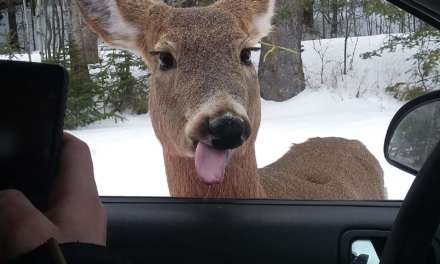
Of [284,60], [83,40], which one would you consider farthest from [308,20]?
[83,40]

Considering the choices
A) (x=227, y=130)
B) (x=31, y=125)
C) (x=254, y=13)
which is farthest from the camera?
(x=254, y=13)

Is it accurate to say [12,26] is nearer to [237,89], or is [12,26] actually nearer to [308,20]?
[237,89]

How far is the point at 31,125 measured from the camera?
1059 mm

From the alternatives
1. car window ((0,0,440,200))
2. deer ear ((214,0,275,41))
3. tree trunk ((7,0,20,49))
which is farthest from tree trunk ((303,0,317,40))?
tree trunk ((7,0,20,49))

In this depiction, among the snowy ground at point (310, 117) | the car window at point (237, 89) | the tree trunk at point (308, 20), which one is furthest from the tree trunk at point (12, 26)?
the tree trunk at point (308, 20)

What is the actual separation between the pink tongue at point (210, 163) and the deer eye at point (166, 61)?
1.26 feet

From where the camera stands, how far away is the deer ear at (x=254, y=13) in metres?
2.89

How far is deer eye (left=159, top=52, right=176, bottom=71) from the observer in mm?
2797

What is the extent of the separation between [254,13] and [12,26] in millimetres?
957

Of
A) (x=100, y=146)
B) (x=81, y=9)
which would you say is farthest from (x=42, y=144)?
(x=100, y=146)

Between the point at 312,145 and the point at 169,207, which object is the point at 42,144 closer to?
the point at 169,207

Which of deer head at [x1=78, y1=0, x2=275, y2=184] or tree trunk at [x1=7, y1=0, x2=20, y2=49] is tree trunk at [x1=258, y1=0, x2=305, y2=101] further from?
tree trunk at [x1=7, y1=0, x2=20, y2=49]

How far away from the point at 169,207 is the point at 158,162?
655 mm

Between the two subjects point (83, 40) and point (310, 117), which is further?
point (310, 117)
